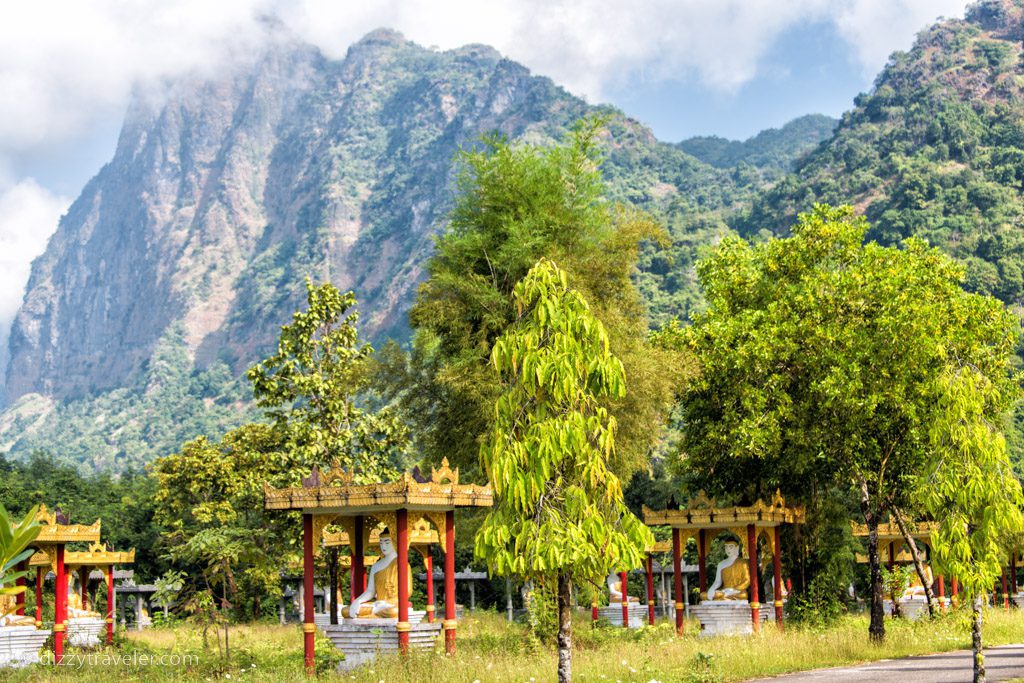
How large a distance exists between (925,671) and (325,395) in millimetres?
21670

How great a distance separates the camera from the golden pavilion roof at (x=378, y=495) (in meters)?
18.0

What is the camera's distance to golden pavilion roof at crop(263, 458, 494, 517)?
18.0 meters

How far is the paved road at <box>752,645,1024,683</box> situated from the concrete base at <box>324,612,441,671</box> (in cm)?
574

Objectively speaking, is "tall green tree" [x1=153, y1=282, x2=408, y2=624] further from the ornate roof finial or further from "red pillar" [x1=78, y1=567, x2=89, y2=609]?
the ornate roof finial

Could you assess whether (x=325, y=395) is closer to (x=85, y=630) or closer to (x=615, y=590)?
(x=85, y=630)

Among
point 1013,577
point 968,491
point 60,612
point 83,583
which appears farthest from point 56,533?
point 1013,577

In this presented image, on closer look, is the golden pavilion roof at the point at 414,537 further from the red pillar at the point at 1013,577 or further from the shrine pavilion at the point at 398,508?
the red pillar at the point at 1013,577

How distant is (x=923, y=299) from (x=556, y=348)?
50.4 feet

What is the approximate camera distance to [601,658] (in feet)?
58.4

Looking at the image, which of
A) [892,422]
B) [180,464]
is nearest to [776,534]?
[892,422]

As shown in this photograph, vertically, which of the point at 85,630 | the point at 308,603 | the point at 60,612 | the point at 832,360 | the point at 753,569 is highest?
the point at 832,360

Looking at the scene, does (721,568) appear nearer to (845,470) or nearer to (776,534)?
(776,534)

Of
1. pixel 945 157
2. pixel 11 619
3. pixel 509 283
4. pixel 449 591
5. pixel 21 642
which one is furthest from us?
pixel 945 157

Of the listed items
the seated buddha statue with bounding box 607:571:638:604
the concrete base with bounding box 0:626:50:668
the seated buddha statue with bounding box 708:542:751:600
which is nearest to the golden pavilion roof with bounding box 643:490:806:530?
the seated buddha statue with bounding box 708:542:751:600
